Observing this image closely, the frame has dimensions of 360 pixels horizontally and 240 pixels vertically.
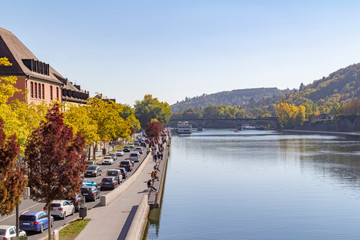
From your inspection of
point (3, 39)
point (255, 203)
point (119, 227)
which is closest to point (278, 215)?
point (255, 203)

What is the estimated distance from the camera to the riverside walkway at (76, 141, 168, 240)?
29.3m

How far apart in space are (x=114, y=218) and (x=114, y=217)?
0.38 m

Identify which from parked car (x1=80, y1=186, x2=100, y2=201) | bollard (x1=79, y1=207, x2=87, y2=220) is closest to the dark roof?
parked car (x1=80, y1=186, x2=100, y2=201)

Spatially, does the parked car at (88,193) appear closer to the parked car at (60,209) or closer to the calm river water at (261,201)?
the calm river water at (261,201)

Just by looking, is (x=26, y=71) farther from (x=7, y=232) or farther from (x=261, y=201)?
(x=7, y=232)

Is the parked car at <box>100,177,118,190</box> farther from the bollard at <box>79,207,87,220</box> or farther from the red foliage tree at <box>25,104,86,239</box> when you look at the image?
the red foliage tree at <box>25,104,86,239</box>

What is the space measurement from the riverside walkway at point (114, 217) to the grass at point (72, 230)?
0.32 m

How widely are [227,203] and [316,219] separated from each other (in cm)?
1152

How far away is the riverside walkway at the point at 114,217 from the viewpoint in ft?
96.3

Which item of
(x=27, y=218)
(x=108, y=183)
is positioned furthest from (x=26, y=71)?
(x=27, y=218)

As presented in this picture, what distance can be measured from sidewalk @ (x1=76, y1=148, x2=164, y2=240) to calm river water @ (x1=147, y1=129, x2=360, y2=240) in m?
3.06

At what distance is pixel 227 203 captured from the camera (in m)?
53.9

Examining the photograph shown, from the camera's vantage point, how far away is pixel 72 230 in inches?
1202

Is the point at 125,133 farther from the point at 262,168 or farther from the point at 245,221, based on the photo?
the point at 245,221
